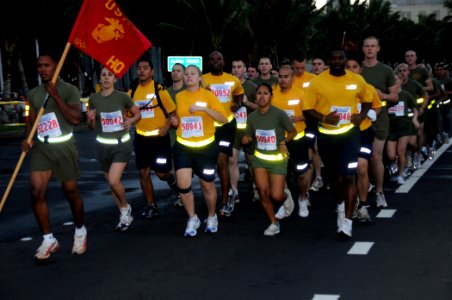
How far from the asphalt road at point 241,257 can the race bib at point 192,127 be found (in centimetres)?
100

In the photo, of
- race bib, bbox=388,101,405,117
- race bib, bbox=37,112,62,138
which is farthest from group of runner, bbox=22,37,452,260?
race bib, bbox=388,101,405,117

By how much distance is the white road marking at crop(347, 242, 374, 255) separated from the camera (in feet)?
23.7

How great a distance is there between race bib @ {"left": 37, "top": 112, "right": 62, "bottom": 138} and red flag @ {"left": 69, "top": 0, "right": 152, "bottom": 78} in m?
0.79

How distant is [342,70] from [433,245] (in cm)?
187

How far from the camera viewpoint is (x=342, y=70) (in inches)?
317

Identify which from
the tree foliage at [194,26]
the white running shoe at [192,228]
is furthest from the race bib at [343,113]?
the tree foliage at [194,26]

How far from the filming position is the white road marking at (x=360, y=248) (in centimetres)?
724

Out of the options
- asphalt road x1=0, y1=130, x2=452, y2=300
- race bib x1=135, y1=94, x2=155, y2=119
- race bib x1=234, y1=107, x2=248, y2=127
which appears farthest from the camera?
race bib x1=234, y1=107, x2=248, y2=127

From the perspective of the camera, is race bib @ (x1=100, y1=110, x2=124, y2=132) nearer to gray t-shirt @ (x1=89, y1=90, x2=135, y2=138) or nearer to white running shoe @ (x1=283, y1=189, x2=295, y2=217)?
gray t-shirt @ (x1=89, y1=90, x2=135, y2=138)

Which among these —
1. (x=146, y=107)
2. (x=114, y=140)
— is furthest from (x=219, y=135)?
(x=114, y=140)

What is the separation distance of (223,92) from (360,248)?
3385 millimetres

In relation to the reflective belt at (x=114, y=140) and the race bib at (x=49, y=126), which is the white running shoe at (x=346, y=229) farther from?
the race bib at (x=49, y=126)

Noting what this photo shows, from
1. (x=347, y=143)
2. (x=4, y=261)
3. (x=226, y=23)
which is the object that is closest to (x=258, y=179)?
(x=347, y=143)

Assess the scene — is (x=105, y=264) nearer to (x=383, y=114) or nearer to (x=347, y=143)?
(x=347, y=143)
